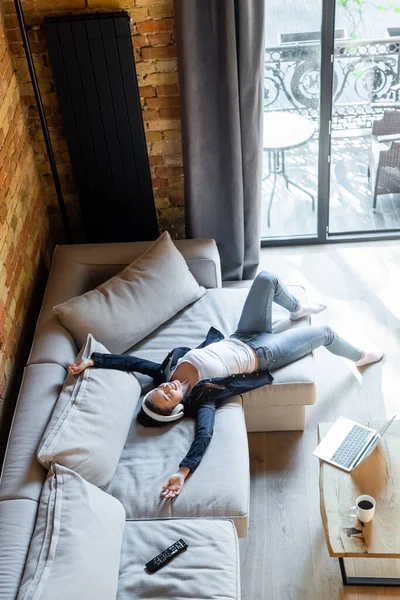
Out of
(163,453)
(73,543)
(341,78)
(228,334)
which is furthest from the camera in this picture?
(341,78)

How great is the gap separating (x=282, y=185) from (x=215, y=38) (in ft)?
3.92

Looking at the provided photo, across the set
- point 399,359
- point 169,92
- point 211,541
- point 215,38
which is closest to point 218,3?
point 215,38

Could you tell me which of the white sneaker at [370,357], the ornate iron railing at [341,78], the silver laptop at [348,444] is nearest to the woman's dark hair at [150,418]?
the silver laptop at [348,444]

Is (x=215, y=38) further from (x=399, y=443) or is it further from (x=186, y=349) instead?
(x=399, y=443)

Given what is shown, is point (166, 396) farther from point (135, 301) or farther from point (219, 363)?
point (135, 301)

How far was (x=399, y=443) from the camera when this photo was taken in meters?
2.75

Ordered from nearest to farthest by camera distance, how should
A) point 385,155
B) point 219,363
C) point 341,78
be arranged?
point 219,363 → point 341,78 → point 385,155

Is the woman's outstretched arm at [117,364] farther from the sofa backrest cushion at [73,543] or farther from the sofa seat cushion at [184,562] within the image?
the sofa seat cushion at [184,562]

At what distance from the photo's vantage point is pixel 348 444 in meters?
2.74

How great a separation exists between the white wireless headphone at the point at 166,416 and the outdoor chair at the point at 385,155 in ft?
6.95

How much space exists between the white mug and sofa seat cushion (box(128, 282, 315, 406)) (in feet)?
2.25

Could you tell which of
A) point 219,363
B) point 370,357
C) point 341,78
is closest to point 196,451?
point 219,363

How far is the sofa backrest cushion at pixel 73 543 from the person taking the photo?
2.12 metres

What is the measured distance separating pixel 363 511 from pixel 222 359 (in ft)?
3.15
